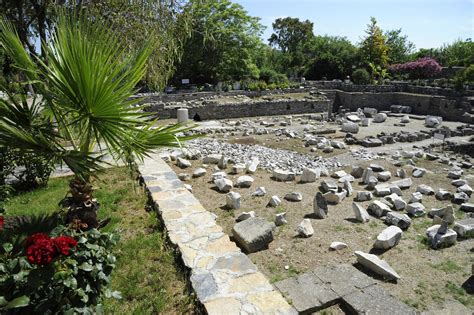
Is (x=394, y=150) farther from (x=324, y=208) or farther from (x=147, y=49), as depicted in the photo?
(x=147, y=49)

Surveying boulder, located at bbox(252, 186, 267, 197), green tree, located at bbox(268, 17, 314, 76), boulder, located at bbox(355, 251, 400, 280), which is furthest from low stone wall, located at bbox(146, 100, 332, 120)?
green tree, located at bbox(268, 17, 314, 76)

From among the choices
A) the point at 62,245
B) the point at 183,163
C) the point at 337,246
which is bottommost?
the point at 337,246

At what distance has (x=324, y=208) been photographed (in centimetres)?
659

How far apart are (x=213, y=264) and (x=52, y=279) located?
172 centimetres

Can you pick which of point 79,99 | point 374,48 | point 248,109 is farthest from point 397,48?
point 79,99

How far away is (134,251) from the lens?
4.22 metres

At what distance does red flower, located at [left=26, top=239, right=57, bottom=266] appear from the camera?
7.63 ft

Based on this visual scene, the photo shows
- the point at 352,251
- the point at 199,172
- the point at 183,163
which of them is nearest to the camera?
the point at 352,251

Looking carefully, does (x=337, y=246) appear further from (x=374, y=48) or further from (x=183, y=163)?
(x=374, y=48)

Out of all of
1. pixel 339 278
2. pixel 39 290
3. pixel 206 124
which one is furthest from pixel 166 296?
pixel 206 124

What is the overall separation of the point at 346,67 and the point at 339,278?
117 ft

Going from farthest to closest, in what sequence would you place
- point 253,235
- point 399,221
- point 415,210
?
point 415,210
point 399,221
point 253,235

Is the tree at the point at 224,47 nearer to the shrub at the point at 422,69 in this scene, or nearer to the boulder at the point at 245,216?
the shrub at the point at 422,69

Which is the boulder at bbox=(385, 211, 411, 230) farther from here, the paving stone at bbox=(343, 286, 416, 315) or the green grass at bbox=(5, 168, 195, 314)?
the green grass at bbox=(5, 168, 195, 314)
